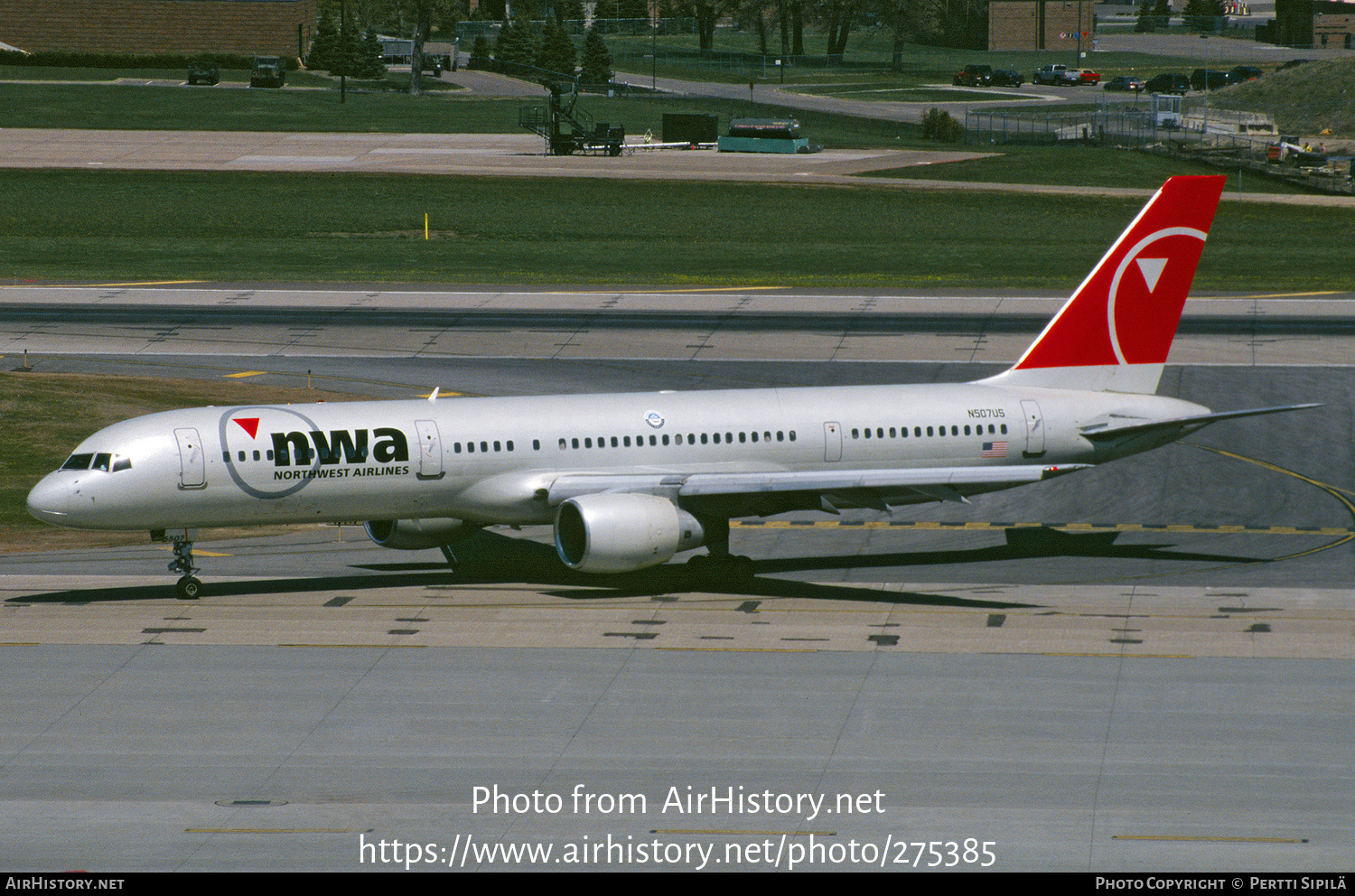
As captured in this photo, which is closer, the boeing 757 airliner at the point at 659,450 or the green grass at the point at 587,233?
the boeing 757 airliner at the point at 659,450

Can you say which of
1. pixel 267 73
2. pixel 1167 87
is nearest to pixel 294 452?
pixel 267 73

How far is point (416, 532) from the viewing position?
40.8 metres

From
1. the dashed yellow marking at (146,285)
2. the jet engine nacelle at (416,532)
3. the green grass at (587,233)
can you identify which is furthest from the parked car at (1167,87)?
the jet engine nacelle at (416,532)

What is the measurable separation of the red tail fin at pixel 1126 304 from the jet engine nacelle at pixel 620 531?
11.2 metres

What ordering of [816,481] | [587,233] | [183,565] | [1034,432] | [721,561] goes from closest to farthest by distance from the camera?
[816,481] → [183,565] → [721,561] → [1034,432] → [587,233]

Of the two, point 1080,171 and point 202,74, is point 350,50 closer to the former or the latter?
point 202,74

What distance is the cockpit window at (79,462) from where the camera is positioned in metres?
37.2

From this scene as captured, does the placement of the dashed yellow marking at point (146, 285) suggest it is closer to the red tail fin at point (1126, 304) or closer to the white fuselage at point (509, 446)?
the white fuselage at point (509, 446)

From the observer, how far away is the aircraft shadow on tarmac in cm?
3934

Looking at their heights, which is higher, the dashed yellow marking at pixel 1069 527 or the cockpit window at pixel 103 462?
the cockpit window at pixel 103 462

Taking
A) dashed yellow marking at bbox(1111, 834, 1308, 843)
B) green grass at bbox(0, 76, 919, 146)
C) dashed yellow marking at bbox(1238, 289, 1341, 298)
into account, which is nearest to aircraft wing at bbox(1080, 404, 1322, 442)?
dashed yellow marking at bbox(1111, 834, 1308, 843)

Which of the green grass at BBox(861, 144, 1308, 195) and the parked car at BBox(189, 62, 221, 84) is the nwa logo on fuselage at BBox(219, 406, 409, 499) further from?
the parked car at BBox(189, 62, 221, 84)

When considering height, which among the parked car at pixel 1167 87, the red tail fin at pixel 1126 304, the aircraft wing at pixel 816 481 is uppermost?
the parked car at pixel 1167 87

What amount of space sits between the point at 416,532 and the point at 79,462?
797cm
